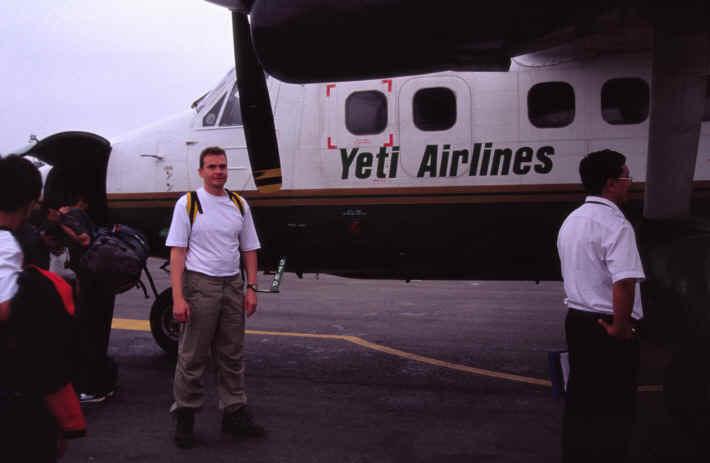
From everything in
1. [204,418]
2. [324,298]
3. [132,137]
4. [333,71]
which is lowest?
[324,298]

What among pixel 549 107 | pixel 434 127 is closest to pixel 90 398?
pixel 434 127

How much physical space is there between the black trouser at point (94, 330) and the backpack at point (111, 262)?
12 centimetres

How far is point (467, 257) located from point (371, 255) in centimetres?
110

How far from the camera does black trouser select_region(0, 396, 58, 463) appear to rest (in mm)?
2197

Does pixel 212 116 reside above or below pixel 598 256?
above

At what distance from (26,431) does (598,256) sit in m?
2.79

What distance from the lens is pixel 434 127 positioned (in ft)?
22.4

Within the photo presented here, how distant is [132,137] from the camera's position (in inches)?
307

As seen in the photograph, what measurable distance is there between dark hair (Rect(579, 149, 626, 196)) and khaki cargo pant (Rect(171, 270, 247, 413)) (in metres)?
2.70

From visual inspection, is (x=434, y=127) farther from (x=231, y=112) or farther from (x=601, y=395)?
(x=601, y=395)

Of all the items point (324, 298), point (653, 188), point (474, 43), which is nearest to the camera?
point (474, 43)

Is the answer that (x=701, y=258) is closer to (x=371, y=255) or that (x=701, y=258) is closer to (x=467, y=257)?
(x=467, y=257)

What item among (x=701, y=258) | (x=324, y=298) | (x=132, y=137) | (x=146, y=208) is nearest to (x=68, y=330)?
(x=701, y=258)

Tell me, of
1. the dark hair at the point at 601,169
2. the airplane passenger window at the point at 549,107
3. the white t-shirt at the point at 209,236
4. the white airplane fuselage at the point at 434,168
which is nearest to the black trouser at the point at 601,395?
the dark hair at the point at 601,169
